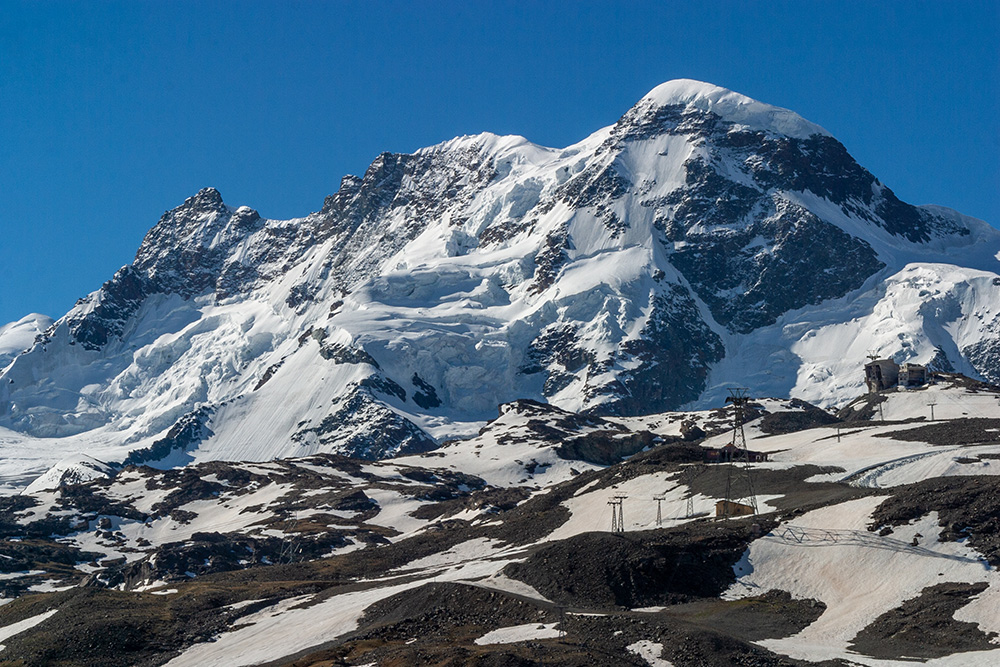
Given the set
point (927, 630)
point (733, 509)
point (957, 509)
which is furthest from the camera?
point (733, 509)

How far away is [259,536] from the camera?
185625mm

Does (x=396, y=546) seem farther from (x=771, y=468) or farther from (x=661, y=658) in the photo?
(x=661, y=658)

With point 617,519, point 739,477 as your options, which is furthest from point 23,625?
point 739,477

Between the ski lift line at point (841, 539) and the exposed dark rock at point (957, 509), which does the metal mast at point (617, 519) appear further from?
the exposed dark rock at point (957, 509)

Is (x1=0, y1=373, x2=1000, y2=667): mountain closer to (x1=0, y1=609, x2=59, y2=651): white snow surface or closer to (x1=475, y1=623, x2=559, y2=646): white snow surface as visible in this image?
(x1=475, y1=623, x2=559, y2=646): white snow surface

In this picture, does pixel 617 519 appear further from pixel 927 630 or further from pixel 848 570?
pixel 927 630

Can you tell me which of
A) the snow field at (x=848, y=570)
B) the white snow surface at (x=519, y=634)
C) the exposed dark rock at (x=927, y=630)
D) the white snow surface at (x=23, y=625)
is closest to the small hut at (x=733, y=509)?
the snow field at (x=848, y=570)

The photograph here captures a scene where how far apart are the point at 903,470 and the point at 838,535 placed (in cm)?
3008

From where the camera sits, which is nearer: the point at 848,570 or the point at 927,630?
the point at 927,630

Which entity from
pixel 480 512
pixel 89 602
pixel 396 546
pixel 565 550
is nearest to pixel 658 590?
pixel 565 550

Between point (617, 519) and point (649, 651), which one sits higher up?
point (617, 519)

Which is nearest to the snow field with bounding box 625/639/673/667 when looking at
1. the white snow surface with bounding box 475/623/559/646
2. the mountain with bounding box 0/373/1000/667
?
the mountain with bounding box 0/373/1000/667

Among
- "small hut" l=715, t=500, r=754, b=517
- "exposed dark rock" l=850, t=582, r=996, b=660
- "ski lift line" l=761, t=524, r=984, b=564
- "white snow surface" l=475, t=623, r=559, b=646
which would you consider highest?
"small hut" l=715, t=500, r=754, b=517

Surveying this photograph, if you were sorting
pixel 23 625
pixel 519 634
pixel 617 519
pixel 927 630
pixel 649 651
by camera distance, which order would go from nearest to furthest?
pixel 649 651
pixel 927 630
pixel 519 634
pixel 23 625
pixel 617 519
